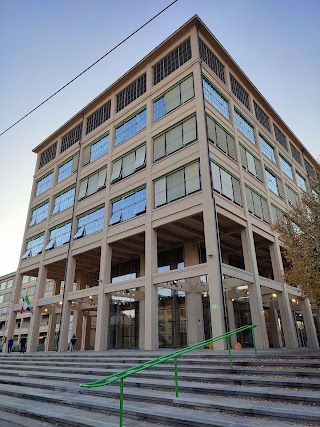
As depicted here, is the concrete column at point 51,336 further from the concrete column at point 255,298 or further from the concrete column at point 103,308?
the concrete column at point 255,298

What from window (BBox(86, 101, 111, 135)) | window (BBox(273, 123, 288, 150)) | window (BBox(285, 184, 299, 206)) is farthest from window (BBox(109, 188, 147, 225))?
window (BBox(273, 123, 288, 150))

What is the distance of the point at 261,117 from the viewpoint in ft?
100

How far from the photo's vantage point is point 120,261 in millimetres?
29422

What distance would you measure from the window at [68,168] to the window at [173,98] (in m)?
10.8

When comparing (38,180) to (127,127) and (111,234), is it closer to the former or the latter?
(127,127)

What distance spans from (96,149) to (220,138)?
1284cm

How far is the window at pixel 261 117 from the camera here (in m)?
29.8

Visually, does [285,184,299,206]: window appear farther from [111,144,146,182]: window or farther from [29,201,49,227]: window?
[29,201,49,227]: window

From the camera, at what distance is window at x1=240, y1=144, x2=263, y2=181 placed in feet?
79.0

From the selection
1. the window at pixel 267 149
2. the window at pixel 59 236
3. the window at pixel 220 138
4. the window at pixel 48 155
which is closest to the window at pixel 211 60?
the window at pixel 220 138

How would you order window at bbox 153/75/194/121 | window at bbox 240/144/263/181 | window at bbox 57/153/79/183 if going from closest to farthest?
1. window at bbox 153/75/194/121
2. window at bbox 240/144/263/181
3. window at bbox 57/153/79/183

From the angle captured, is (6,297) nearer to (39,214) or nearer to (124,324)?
(39,214)

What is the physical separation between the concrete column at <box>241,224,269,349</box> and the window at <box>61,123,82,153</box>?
20836mm

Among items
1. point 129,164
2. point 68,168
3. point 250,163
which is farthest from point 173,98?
point 68,168
